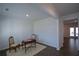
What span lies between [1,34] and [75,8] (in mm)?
1463

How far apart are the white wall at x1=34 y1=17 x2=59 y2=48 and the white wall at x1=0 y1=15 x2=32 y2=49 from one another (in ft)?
0.66

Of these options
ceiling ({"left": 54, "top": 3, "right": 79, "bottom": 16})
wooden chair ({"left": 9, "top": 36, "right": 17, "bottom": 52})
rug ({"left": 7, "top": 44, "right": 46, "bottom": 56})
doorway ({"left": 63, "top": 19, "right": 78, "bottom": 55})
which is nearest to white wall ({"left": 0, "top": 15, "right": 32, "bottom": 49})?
wooden chair ({"left": 9, "top": 36, "right": 17, "bottom": 52})

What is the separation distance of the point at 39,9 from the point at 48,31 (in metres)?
0.47

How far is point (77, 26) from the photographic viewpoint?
5.08 feet

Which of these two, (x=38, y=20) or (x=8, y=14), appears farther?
(x=38, y=20)

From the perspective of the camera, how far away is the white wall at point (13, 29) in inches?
58.5

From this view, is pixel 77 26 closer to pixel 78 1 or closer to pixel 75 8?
pixel 75 8

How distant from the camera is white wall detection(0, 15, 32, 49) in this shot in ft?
4.88

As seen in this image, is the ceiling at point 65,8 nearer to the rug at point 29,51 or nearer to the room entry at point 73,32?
the room entry at point 73,32

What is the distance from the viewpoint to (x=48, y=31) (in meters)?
1.63

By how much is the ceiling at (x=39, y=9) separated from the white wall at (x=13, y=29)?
0.32 ft

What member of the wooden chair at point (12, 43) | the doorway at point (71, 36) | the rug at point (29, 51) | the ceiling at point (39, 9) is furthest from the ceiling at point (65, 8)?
the wooden chair at point (12, 43)

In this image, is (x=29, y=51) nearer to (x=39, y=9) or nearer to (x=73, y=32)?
(x=39, y=9)

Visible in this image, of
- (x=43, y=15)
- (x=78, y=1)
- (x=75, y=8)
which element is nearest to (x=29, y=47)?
(x=43, y=15)
